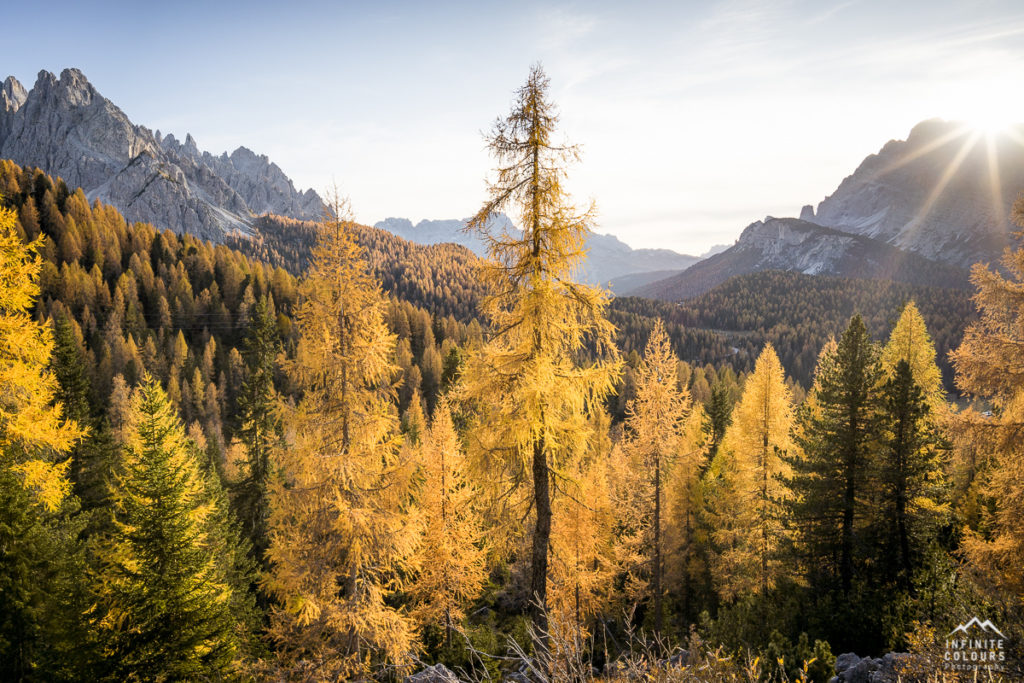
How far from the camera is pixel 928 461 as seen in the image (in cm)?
1367

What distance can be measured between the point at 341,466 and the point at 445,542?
7.98 metres

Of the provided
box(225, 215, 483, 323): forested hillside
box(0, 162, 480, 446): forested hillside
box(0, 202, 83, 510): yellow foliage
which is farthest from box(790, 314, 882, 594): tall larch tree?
box(225, 215, 483, 323): forested hillside

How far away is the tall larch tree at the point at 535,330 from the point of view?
358 inches

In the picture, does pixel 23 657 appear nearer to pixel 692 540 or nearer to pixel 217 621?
pixel 217 621

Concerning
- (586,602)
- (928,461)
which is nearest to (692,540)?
(586,602)

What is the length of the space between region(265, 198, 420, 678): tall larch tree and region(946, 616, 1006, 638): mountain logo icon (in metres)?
10.7

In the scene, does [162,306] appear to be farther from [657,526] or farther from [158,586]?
[657,526]

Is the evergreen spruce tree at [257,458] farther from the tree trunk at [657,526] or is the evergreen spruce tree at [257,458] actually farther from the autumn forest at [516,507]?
the tree trunk at [657,526]

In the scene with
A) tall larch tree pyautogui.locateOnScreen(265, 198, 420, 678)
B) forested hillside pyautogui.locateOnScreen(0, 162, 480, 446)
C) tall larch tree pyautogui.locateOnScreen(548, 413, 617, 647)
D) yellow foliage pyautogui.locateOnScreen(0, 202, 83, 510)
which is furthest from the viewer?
forested hillside pyautogui.locateOnScreen(0, 162, 480, 446)

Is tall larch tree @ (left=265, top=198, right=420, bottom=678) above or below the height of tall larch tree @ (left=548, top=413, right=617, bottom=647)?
above

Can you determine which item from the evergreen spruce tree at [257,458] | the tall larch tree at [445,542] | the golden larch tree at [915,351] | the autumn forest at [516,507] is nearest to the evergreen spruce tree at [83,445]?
the autumn forest at [516,507]

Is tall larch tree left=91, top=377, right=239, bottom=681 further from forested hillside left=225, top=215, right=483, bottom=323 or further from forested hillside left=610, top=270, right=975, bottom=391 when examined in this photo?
forested hillside left=225, top=215, right=483, bottom=323

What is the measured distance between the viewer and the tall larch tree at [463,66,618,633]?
909 centimetres

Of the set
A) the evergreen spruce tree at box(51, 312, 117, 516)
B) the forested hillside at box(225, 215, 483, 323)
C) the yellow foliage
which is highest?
the forested hillside at box(225, 215, 483, 323)
